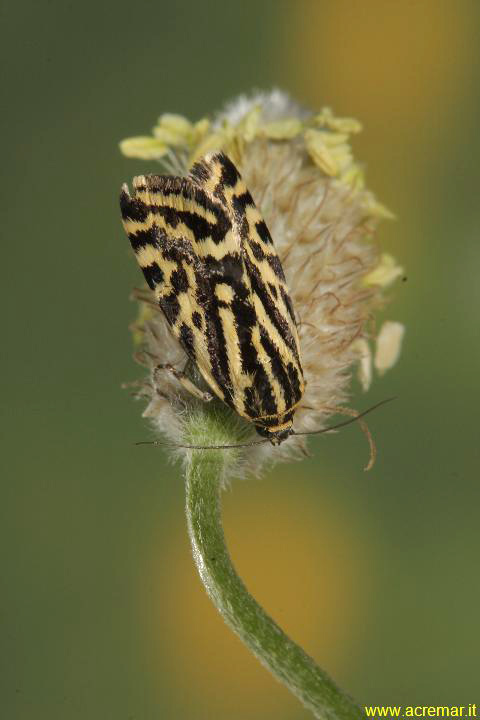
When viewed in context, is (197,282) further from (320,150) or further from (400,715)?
(400,715)

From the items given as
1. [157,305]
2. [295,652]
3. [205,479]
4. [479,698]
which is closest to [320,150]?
[157,305]

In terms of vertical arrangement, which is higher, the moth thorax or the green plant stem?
the moth thorax

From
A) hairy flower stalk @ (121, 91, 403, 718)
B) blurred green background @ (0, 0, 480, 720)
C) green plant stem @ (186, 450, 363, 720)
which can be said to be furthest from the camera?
blurred green background @ (0, 0, 480, 720)

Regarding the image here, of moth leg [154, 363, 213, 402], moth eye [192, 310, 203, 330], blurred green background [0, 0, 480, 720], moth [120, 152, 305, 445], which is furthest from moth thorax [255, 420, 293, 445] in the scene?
blurred green background [0, 0, 480, 720]

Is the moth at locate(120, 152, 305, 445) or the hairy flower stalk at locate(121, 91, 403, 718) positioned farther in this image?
the hairy flower stalk at locate(121, 91, 403, 718)

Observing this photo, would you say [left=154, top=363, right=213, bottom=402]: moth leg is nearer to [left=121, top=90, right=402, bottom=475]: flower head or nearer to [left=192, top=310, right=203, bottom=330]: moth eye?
[left=121, top=90, right=402, bottom=475]: flower head

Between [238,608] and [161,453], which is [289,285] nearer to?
[238,608]
